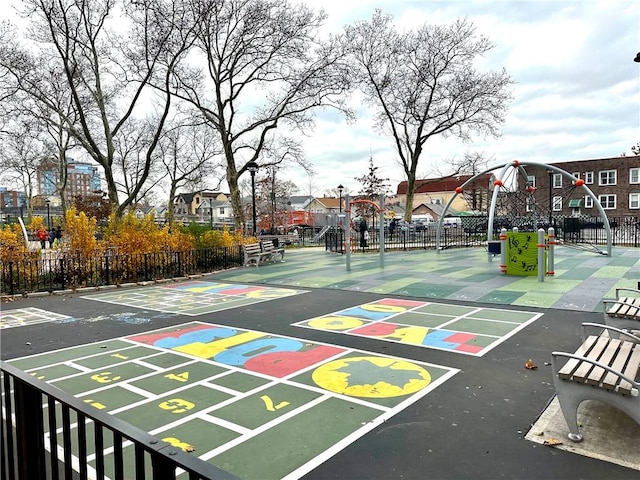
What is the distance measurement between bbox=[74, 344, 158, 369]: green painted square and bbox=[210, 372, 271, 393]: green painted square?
5.81 ft

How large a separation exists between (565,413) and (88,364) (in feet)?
Answer: 19.4

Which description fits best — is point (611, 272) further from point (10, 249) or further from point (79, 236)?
point (10, 249)

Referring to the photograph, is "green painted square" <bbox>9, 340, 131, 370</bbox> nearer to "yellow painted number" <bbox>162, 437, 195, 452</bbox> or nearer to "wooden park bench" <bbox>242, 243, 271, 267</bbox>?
"yellow painted number" <bbox>162, 437, 195, 452</bbox>

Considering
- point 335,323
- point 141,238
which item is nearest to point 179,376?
point 335,323

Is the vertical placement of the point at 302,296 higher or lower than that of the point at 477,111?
lower

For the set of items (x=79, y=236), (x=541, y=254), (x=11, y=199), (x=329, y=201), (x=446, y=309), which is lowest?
(x=446, y=309)

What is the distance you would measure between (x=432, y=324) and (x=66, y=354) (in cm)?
608

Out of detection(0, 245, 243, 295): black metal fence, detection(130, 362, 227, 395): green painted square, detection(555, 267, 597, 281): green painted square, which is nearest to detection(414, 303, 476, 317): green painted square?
detection(130, 362, 227, 395): green painted square

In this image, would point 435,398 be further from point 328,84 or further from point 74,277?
point 328,84

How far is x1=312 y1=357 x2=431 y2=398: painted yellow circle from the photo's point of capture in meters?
5.07

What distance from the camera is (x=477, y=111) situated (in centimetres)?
3428

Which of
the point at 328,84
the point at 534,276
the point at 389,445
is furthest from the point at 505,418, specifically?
the point at 328,84

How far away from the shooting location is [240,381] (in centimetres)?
547

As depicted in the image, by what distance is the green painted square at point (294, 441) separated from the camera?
3.55 m
